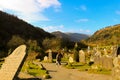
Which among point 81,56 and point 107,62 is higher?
point 81,56

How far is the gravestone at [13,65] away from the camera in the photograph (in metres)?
17.6

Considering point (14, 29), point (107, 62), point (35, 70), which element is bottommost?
point (35, 70)

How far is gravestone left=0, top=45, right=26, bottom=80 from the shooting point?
17625 millimetres

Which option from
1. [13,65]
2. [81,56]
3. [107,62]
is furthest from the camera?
[81,56]

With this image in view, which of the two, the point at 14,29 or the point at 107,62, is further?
the point at 14,29

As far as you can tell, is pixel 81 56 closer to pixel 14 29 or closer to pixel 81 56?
pixel 81 56

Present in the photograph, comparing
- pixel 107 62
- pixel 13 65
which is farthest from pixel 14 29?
pixel 13 65

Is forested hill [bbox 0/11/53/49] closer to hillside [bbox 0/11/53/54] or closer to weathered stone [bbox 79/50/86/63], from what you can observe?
hillside [bbox 0/11/53/54]

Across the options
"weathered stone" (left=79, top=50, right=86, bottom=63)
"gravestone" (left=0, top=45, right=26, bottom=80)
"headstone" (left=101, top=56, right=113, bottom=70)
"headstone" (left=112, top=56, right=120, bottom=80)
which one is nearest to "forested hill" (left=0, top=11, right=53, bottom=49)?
"weathered stone" (left=79, top=50, right=86, bottom=63)

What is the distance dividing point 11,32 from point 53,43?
168ft

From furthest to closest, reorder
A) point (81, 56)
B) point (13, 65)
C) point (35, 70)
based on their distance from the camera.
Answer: point (81, 56) → point (35, 70) → point (13, 65)

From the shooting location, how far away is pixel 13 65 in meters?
18.1

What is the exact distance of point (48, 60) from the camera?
46750 mm

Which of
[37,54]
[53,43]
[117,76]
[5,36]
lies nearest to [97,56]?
[117,76]
